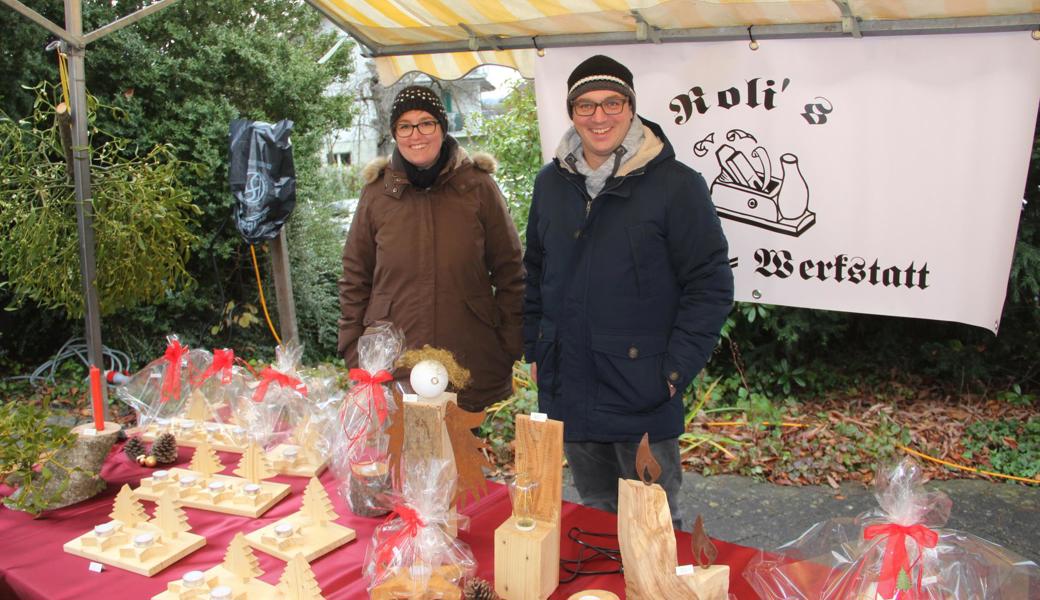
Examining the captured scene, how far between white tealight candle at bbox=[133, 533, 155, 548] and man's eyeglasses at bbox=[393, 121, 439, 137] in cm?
149

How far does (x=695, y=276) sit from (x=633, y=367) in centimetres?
33

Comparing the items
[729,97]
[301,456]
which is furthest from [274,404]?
→ [729,97]

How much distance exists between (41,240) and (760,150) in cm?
268

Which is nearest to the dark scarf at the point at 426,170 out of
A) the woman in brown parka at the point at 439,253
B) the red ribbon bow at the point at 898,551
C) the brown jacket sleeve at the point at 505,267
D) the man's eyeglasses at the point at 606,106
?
the woman in brown parka at the point at 439,253

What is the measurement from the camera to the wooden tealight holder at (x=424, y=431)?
6.02ft

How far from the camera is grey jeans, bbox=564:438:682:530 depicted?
2.44 meters

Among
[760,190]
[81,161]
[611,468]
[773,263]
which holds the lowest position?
[611,468]

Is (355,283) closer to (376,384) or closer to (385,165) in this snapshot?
(385,165)

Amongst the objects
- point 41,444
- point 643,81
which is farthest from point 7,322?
point 643,81

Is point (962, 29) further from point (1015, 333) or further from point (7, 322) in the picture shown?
point (7, 322)

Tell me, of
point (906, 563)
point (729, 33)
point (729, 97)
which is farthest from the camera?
point (729, 97)

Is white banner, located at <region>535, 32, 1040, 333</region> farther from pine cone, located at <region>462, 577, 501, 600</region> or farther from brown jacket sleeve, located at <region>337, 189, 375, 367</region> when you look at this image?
pine cone, located at <region>462, 577, 501, 600</region>

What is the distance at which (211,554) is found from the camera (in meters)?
1.89

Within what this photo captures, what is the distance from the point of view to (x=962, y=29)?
2492mm
